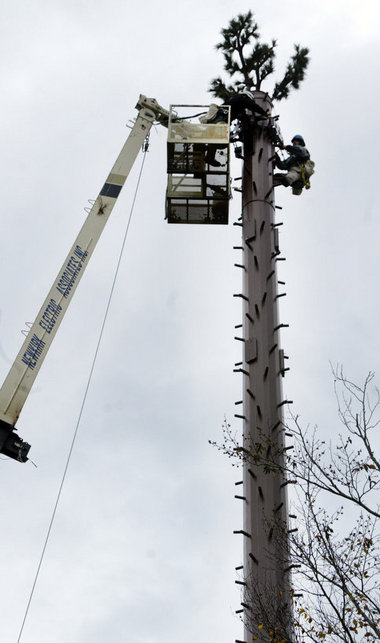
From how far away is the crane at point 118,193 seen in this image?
2053 cm

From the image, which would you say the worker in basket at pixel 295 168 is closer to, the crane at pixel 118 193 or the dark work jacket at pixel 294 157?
the dark work jacket at pixel 294 157

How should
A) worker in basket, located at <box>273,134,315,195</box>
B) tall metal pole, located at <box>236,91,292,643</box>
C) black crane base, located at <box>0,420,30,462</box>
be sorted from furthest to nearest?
worker in basket, located at <box>273,134,315,195</box> < black crane base, located at <box>0,420,30,462</box> < tall metal pole, located at <box>236,91,292,643</box>

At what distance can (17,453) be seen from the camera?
19.0m

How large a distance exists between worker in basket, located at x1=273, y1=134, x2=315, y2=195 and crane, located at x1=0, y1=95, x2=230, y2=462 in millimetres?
2695

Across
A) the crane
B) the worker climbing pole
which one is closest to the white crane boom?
the crane

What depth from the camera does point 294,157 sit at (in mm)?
27203

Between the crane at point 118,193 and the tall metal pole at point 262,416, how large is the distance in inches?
52.3

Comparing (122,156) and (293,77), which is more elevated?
(293,77)

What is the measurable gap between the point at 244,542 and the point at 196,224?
10.9 m

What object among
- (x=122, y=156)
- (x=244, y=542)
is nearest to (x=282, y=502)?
(x=244, y=542)

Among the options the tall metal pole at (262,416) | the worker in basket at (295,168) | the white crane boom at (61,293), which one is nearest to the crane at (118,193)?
the white crane boom at (61,293)

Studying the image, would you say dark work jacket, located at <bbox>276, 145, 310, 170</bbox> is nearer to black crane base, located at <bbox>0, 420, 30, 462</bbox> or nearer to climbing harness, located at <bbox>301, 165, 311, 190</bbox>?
climbing harness, located at <bbox>301, 165, 311, 190</bbox>

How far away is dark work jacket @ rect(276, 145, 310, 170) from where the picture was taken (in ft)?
89.3

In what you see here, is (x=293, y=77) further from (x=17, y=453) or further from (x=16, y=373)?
(x=17, y=453)
